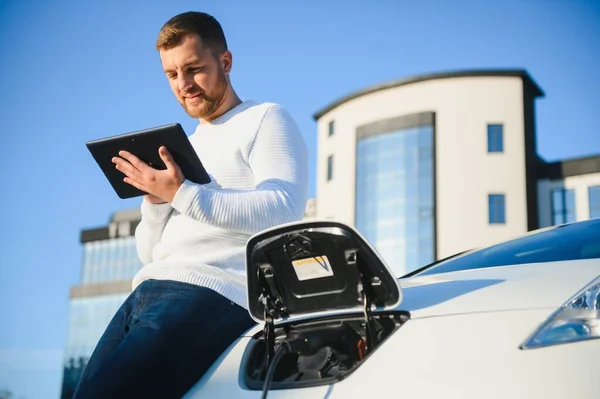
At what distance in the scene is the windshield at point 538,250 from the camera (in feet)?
8.05

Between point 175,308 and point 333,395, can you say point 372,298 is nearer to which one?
point 333,395

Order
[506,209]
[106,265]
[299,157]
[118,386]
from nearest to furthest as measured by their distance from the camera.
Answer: [118,386], [299,157], [506,209], [106,265]

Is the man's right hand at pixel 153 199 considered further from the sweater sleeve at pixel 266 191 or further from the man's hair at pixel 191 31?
the man's hair at pixel 191 31

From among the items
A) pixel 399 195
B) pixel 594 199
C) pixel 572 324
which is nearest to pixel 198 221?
pixel 572 324

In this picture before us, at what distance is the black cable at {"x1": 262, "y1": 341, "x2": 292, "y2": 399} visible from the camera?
1.91 metres

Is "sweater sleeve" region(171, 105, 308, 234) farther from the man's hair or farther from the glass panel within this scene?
the glass panel

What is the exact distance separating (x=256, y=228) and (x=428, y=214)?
36.7 metres

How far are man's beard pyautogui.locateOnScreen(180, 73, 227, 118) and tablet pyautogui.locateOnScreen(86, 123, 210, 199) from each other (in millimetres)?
334

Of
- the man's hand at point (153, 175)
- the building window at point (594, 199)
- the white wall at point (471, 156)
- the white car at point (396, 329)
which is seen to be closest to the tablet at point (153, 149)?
the man's hand at point (153, 175)

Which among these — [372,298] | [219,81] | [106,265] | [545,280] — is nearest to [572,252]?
[545,280]

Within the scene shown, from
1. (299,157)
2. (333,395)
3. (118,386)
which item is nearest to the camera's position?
(333,395)

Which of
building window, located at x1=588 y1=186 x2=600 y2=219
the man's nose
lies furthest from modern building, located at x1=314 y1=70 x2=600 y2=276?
the man's nose

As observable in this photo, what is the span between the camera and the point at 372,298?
1989mm

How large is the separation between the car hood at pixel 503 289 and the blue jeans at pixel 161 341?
1.66 ft
